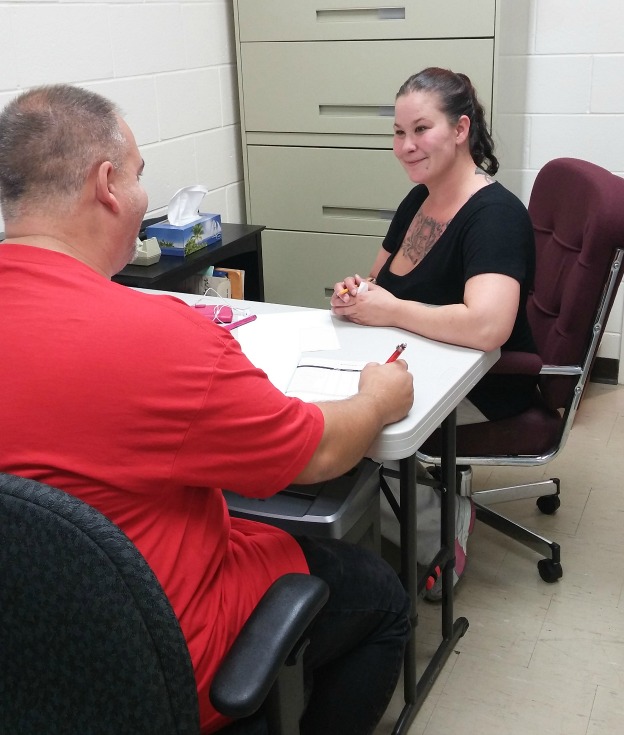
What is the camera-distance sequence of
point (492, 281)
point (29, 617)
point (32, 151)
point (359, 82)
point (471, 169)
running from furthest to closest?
1. point (359, 82)
2. point (471, 169)
3. point (492, 281)
4. point (32, 151)
5. point (29, 617)

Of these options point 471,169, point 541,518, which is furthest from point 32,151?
point 541,518

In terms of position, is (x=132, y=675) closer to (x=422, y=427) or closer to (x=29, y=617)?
(x=29, y=617)

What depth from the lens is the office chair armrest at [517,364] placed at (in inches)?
73.7

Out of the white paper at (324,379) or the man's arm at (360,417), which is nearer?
the man's arm at (360,417)

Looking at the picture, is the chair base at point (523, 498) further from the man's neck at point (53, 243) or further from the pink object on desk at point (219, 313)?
the man's neck at point (53, 243)

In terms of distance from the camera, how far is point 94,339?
962 millimetres

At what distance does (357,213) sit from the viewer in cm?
312

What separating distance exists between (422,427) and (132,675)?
2.14 feet

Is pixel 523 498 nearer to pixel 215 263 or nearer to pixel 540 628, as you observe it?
pixel 540 628

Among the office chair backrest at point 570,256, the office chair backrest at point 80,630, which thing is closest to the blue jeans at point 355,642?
the office chair backrest at point 80,630

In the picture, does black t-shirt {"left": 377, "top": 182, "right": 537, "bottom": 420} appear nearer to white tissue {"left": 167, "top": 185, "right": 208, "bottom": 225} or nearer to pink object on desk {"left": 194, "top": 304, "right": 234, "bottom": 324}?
pink object on desk {"left": 194, "top": 304, "right": 234, "bottom": 324}

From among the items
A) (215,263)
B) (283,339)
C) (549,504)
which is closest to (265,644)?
(283,339)

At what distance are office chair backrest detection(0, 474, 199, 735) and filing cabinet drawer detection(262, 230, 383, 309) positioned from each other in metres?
2.38

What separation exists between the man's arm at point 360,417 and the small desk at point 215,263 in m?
1.09
